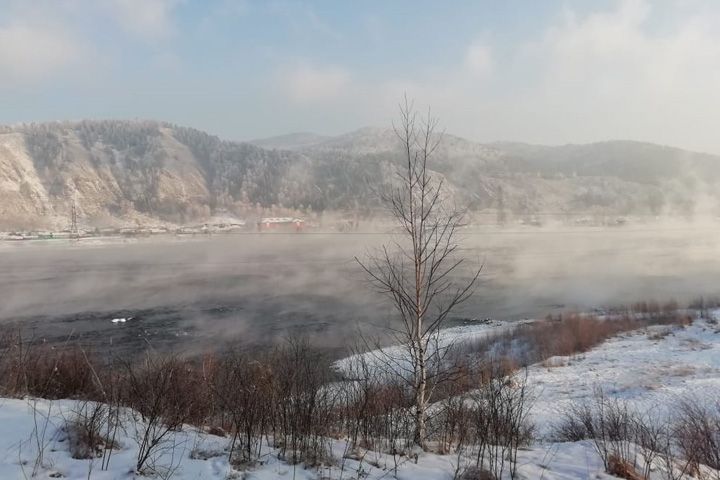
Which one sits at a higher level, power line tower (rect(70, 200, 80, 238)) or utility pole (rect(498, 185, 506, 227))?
utility pole (rect(498, 185, 506, 227))

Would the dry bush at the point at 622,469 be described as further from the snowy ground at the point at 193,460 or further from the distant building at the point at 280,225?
the distant building at the point at 280,225

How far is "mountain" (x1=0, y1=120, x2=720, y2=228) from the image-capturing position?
100 meters

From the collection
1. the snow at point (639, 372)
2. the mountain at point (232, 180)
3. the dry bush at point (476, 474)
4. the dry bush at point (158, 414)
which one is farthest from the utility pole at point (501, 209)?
the dry bush at point (476, 474)

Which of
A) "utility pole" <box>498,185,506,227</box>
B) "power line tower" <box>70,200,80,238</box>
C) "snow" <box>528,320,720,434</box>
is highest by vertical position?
"utility pole" <box>498,185,506,227</box>

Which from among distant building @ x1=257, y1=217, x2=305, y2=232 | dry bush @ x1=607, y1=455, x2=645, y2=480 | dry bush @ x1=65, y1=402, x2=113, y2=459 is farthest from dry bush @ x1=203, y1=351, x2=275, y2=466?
distant building @ x1=257, y1=217, x2=305, y2=232

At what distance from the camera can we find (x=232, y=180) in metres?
126

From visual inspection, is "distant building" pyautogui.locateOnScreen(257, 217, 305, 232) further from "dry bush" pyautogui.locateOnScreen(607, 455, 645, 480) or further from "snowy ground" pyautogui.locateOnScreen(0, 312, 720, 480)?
"dry bush" pyautogui.locateOnScreen(607, 455, 645, 480)

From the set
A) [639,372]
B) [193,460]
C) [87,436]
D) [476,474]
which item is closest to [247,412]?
[193,460]

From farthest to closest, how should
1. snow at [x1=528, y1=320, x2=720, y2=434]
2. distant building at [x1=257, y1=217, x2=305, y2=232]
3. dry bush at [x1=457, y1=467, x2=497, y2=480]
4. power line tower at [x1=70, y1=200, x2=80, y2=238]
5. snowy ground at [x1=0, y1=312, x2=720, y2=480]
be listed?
distant building at [x1=257, y1=217, x2=305, y2=232] < power line tower at [x1=70, y1=200, x2=80, y2=238] < snow at [x1=528, y1=320, x2=720, y2=434] < dry bush at [x1=457, y1=467, x2=497, y2=480] < snowy ground at [x1=0, y1=312, x2=720, y2=480]

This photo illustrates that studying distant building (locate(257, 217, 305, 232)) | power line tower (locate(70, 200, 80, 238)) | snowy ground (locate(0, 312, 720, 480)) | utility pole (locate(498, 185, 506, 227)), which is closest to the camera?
snowy ground (locate(0, 312, 720, 480))

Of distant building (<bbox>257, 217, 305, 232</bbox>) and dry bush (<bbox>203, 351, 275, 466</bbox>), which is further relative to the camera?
distant building (<bbox>257, 217, 305, 232</bbox>)

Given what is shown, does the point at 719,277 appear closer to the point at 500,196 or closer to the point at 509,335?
the point at 509,335

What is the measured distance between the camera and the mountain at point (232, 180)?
10000 centimetres

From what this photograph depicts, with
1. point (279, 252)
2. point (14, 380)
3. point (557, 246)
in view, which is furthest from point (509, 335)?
point (557, 246)
